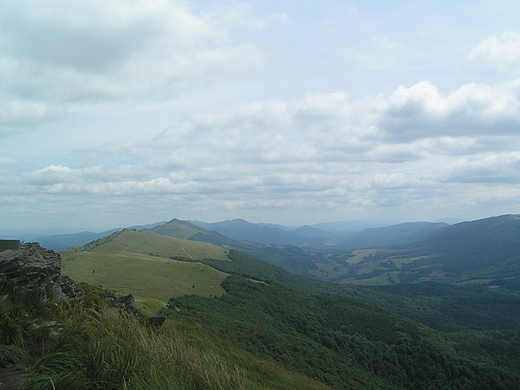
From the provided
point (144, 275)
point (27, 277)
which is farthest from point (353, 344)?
point (27, 277)

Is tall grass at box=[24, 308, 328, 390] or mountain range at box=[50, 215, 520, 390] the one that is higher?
tall grass at box=[24, 308, 328, 390]

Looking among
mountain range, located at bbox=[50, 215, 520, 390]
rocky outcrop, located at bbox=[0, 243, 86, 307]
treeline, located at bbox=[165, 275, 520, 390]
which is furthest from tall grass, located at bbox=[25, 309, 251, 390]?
treeline, located at bbox=[165, 275, 520, 390]

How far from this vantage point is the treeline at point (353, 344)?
6303 centimetres

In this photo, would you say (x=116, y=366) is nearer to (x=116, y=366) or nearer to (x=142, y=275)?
(x=116, y=366)

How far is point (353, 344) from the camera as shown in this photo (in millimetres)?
98375

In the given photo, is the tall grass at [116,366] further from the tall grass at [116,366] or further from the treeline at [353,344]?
the treeline at [353,344]

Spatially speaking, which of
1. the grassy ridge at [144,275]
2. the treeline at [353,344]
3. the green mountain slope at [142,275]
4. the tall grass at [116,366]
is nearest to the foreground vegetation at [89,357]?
Result: the tall grass at [116,366]

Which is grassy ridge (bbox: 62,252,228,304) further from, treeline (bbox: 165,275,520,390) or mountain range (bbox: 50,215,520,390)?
treeline (bbox: 165,275,520,390)

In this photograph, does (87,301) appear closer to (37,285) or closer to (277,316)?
(37,285)

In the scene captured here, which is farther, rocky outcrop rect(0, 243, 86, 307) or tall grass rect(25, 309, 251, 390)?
rocky outcrop rect(0, 243, 86, 307)

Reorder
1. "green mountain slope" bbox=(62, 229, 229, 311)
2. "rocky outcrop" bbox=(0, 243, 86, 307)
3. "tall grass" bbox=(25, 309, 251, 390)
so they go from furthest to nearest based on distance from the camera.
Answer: "green mountain slope" bbox=(62, 229, 229, 311) → "rocky outcrop" bbox=(0, 243, 86, 307) → "tall grass" bbox=(25, 309, 251, 390)

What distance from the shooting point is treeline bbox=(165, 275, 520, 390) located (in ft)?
207

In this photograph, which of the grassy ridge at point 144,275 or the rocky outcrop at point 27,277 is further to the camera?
the grassy ridge at point 144,275

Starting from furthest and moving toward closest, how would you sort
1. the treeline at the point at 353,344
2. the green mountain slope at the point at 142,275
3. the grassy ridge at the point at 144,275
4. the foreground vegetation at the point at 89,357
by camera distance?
the grassy ridge at the point at 144,275 < the green mountain slope at the point at 142,275 < the treeline at the point at 353,344 < the foreground vegetation at the point at 89,357
